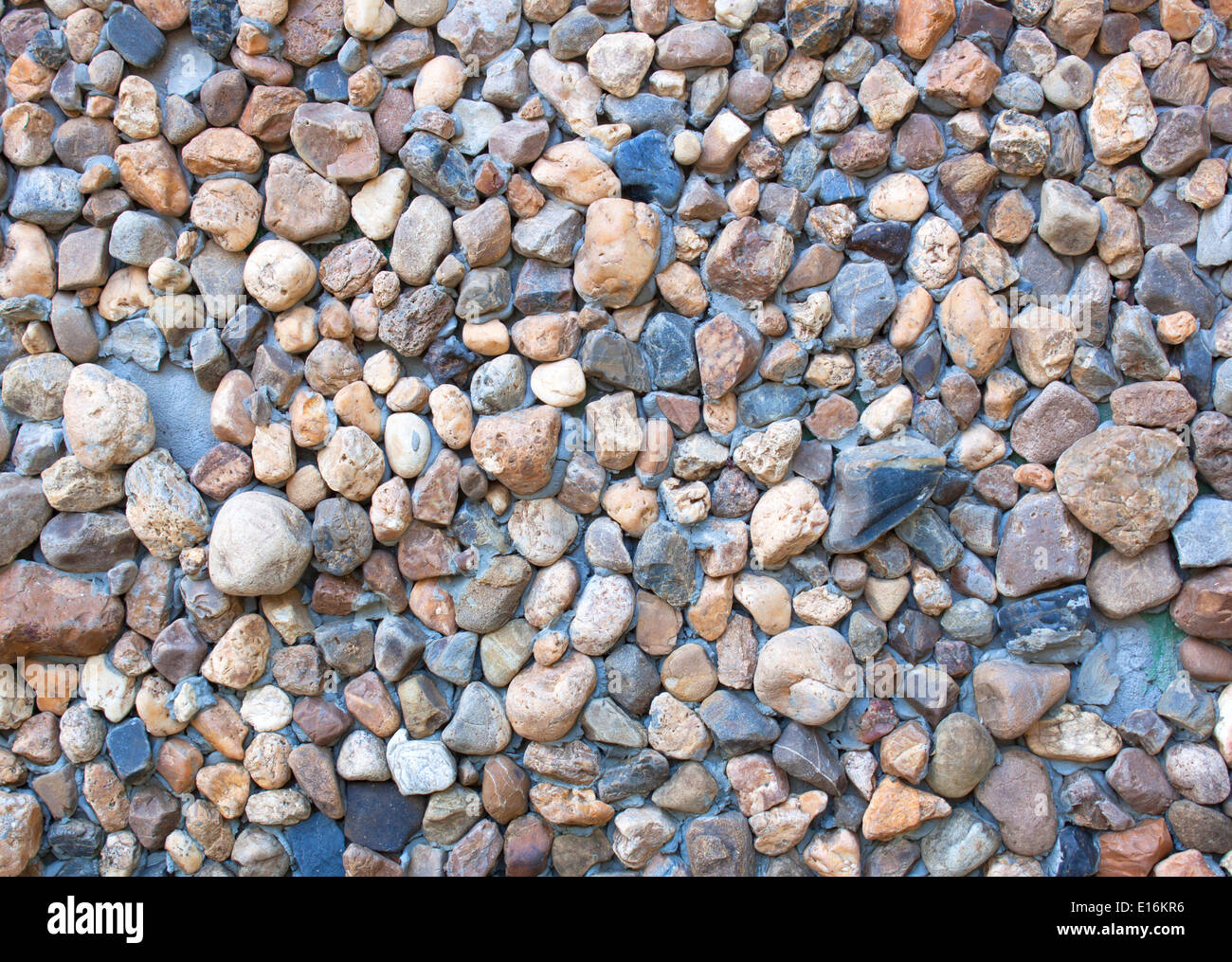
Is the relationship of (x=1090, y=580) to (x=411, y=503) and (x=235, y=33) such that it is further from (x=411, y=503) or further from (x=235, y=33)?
(x=235, y=33)

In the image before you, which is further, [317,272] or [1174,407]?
[317,272]

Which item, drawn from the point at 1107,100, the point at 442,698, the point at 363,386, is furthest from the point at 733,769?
the point at 1107,100

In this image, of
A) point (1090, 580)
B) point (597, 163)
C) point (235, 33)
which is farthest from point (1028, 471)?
point (235, 33)

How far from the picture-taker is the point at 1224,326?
1808mm

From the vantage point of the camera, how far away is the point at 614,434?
6.02 feet

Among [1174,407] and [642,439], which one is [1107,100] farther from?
[642,439]

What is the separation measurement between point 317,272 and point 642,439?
2.93ft

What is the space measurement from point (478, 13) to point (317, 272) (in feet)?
2.37

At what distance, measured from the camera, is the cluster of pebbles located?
71.6 inches

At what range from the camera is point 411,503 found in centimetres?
188

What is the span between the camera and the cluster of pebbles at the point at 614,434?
→ 1817mm

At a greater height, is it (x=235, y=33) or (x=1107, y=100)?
(x=1107, y=100)

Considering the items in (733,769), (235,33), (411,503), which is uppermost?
(235,33)

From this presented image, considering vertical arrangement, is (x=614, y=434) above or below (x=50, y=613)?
above
